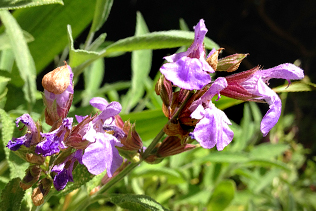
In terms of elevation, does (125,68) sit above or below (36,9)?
below

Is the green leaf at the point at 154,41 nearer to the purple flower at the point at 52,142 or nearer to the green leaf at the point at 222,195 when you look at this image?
the purple flower at the point at 52,142

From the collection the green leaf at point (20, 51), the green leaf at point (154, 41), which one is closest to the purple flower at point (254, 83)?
the green leaf at point (154, 41)

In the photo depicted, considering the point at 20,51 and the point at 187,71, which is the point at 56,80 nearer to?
the point at 187,71

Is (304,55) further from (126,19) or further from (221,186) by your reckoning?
(221,186)

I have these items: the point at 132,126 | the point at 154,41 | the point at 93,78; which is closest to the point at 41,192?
the point at 132,126

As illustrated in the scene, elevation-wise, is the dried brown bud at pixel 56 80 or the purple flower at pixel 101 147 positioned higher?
the dried brown bud at pixel 56 80

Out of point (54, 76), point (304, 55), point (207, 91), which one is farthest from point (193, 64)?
point (304, 55)
